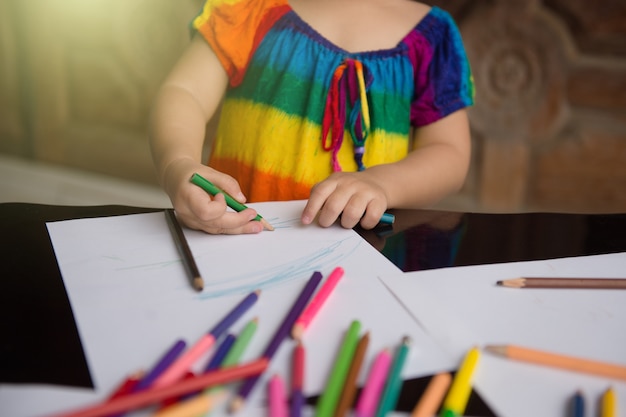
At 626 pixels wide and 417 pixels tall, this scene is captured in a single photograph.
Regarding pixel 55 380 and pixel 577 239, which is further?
pixel 577 239

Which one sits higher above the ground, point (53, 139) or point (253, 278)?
point (53, 139)

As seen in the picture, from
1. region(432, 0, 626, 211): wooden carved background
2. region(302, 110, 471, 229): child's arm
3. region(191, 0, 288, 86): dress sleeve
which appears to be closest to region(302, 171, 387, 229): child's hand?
region(302, 110, 471, 229): child's arm

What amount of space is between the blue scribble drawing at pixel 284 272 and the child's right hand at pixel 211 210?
0.17ft

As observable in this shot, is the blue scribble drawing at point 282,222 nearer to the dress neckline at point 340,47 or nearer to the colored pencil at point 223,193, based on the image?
the colored pencil at point 223,193

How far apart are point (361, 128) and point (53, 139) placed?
3.93ft

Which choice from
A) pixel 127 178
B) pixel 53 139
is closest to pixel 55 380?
pixel 127 178

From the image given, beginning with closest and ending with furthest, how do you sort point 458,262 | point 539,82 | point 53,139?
point 458,262, point 539,82, point 53,139

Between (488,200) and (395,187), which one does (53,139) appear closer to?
(488,200)

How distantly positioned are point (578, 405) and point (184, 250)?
218mm

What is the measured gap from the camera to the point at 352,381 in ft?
0.70

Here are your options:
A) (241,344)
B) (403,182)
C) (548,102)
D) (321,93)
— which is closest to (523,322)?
(241,344)

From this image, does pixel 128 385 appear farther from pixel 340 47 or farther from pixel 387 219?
pixel 340 47

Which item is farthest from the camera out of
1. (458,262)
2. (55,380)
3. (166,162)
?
(166,162)

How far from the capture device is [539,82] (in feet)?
2.87
